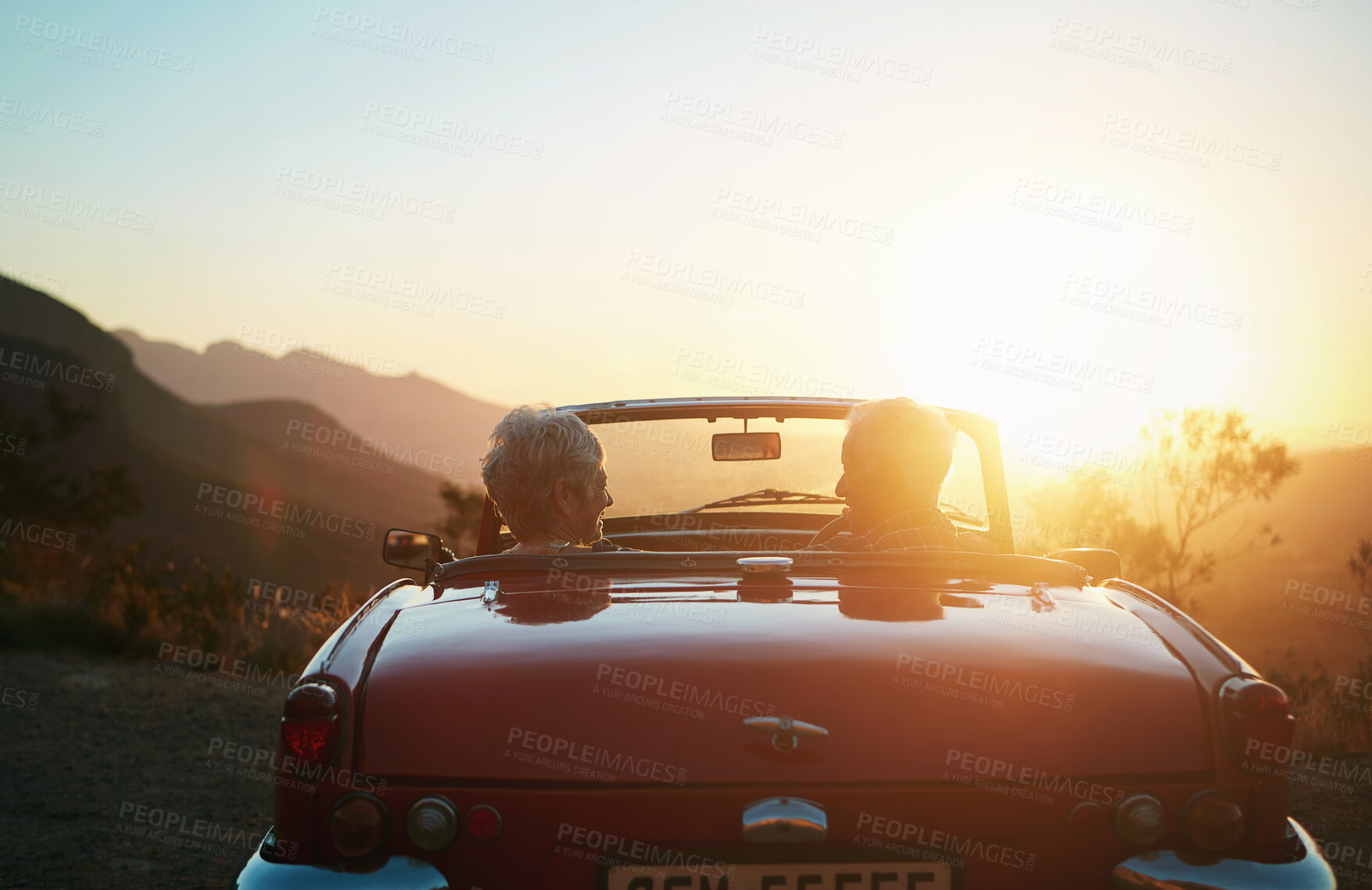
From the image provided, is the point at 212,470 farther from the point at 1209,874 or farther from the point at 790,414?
the point at 1209,874

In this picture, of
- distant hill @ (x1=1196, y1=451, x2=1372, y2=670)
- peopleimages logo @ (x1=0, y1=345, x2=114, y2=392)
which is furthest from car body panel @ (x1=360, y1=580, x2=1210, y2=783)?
peopleimages logo @ (x1=0, y1=345, x2=114, y2=392)

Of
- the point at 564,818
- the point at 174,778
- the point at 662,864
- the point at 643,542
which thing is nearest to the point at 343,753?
the point at 564,818

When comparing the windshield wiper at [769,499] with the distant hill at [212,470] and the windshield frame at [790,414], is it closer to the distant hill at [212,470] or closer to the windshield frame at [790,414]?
the windshield frame at [790,414]

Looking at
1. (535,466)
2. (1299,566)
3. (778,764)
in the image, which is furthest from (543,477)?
(1299,566)

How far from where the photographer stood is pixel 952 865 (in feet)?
6.41

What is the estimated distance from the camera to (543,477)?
3238 millimetres

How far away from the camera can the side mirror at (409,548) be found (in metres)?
3.48

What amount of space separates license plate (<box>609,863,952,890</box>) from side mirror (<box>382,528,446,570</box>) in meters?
1.71

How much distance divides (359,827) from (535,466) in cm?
142

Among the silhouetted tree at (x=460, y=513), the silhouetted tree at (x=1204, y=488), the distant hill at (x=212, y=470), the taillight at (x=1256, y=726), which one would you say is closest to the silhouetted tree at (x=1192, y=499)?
the silhouetted tree at (x=1204, y=488)

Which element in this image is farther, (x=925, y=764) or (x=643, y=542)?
(x=643, y=542)

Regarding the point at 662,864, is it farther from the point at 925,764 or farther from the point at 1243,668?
the point at 1243,668

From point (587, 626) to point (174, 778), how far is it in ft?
19.9

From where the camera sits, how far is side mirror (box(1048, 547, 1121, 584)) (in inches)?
126
